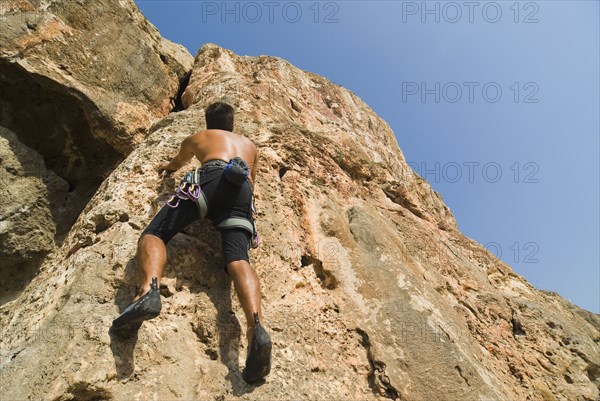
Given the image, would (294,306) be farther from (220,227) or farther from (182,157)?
(182,157)

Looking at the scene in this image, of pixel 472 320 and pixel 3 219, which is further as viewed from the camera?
pixel 3 219

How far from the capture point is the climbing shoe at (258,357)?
389 cm

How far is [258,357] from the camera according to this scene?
3898mm

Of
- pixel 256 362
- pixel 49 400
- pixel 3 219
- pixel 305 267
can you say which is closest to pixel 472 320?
pixel 305 267

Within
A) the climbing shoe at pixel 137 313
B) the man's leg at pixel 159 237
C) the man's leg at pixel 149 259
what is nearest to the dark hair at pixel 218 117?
the man's leg at pixel 159 237

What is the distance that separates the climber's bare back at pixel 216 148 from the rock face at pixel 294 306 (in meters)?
0.42

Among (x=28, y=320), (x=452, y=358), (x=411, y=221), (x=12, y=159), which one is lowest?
(x=28, y=320)

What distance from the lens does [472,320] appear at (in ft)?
20.9

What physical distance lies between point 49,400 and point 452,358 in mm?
3352

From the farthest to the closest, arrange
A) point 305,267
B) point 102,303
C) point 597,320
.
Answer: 1. point 597,320
2. point 305,267
3. point 102,303

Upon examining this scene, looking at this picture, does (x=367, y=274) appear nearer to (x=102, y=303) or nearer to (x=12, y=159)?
(x=102, y=303)

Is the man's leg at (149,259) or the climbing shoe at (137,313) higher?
the man's leg at (149,259)

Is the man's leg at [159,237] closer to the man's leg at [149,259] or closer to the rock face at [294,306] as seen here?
the man's leg at [149,259]

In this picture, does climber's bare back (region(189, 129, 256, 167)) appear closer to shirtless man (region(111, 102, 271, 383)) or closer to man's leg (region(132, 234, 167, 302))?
shirtless man (region(111, 102, 271, 383))
